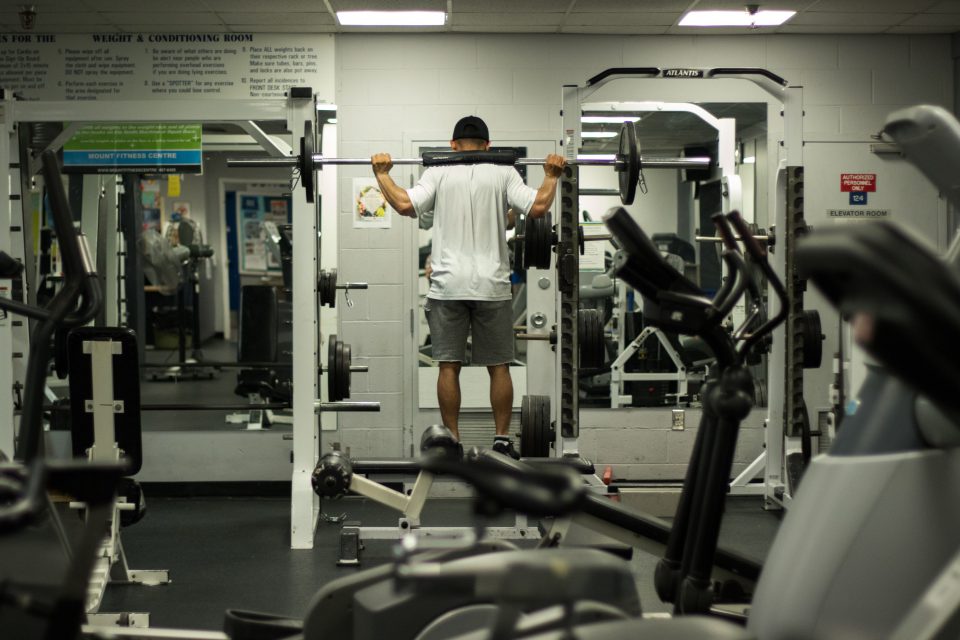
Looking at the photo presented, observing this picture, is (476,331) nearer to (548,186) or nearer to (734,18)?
(548,186)

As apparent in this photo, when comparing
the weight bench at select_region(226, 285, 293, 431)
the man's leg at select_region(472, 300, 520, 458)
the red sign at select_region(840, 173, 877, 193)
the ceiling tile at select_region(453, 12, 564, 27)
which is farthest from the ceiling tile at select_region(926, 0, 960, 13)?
the weight bench at select_region(226, 285, 293, 431)

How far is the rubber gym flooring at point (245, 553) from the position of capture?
3.81 meters

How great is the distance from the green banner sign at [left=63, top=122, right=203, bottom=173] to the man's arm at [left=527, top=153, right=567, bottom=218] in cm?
194

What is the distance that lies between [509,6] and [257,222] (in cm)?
839

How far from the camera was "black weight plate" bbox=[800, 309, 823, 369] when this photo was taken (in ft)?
16.1

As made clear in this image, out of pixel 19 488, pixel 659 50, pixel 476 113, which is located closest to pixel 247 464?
pixel 476 113

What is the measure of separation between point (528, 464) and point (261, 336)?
3770 millimetres

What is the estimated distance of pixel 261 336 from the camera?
7.01 meters

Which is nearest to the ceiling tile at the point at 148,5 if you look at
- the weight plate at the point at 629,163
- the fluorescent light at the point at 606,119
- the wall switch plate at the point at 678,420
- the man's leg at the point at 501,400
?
the weight plate at the point at 629,163

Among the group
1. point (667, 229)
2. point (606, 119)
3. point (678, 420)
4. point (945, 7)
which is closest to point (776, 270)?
point (678, 420)

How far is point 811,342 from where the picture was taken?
493cm

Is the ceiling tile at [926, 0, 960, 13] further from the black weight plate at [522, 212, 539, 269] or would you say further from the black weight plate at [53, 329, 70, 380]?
the black weight plate at [53, 329, 70, 380]

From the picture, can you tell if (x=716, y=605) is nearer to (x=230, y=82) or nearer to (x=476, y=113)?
(x=476, y=113)

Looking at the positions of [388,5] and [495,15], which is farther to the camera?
[495,15]
